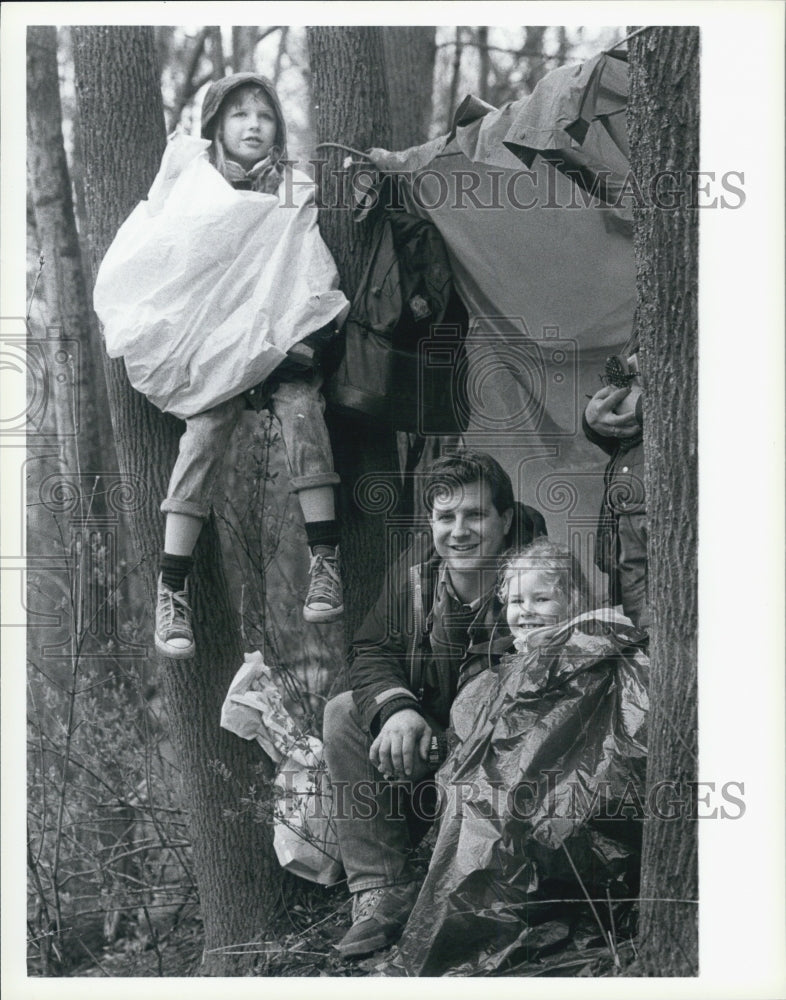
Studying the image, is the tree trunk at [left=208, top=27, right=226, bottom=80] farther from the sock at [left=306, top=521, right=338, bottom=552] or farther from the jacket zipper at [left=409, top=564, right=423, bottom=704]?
the jacket zipper at [left=409, top=564, right=423, bottom=704]

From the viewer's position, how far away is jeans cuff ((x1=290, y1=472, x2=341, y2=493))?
16.5 feet

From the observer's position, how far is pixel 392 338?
16.6ft

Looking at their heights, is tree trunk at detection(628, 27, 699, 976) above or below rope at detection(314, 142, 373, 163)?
below

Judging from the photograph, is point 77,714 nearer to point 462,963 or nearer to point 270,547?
point 270,547

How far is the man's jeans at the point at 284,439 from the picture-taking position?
16.6ft

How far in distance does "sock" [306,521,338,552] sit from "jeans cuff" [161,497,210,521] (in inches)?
16.0

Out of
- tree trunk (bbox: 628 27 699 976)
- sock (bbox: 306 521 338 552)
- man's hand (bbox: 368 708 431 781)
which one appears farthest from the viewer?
sock (bbox: 306 521 338 552)

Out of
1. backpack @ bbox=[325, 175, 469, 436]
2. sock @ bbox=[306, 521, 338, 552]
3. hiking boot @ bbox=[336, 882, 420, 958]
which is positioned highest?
backpack @ bbox=[325, 175, 469, 436]

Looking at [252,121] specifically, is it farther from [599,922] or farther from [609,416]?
[599,922]

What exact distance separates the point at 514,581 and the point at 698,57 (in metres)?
1.97

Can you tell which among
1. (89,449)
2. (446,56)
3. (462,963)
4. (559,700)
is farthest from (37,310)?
(462,963)

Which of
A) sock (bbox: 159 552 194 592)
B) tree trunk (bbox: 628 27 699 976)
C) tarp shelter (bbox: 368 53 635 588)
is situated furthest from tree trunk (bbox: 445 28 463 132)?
sock (bbox: 159 552 194 592)

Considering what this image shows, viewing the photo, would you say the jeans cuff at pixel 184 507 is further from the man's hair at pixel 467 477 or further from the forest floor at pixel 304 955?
the forest floor at pixel 304 955

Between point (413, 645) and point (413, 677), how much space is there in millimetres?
117
